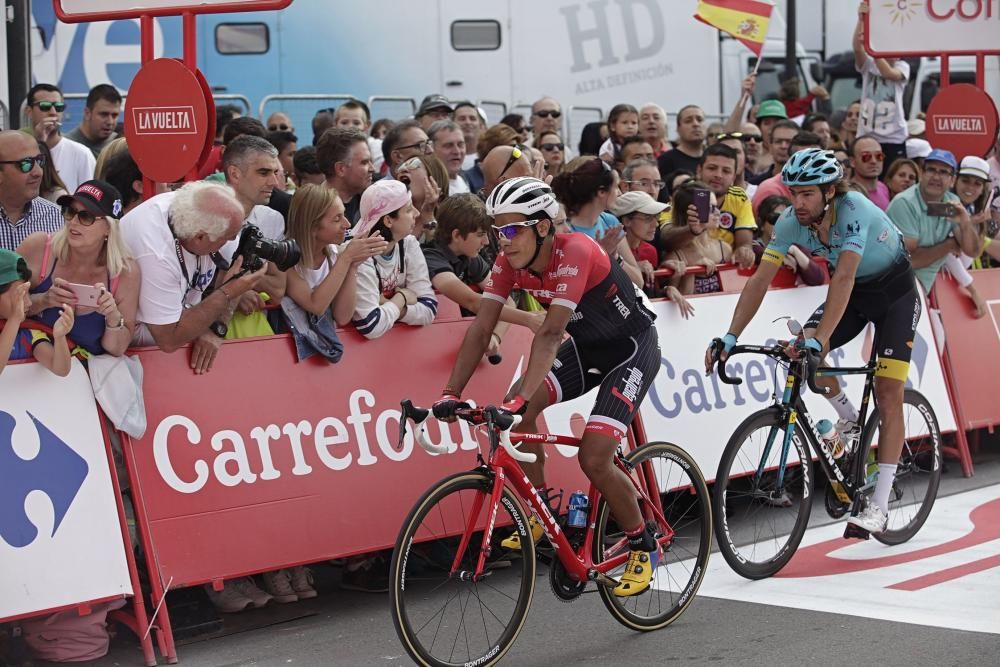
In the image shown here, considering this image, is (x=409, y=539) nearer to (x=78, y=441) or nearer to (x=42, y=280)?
(x=78, y=441)

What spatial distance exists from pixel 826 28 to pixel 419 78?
28.8 ft

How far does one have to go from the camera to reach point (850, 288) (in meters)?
7.49

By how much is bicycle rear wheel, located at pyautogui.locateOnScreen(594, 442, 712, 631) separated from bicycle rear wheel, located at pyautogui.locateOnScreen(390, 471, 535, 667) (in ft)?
2.45

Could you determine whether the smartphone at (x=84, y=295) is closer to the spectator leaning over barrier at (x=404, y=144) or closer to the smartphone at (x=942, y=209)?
the spectator leaning over barrier at (x=404, y=144)

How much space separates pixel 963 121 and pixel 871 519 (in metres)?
5.42

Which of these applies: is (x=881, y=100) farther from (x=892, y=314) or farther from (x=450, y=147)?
(x=892, y=314)

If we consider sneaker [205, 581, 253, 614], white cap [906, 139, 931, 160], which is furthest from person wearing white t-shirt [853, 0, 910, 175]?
sneaker [205, 581, 253, 614]

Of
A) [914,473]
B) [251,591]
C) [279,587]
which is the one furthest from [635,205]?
[251,591]

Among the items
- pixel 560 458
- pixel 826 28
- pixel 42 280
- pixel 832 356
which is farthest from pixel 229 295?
pixel 826 28

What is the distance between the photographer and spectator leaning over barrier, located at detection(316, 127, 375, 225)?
8133mm

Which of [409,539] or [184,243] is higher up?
[184,243]

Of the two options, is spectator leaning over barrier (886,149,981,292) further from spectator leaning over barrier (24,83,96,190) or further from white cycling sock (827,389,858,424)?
spectator leaning over barrier (24,83,96,190)

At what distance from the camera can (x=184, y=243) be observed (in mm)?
6512

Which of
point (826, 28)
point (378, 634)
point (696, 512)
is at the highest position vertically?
point (826, 28)
